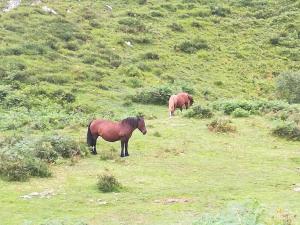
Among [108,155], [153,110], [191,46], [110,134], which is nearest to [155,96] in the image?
[153,110]

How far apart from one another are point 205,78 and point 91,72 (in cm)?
834

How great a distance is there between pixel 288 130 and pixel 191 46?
24.9 m

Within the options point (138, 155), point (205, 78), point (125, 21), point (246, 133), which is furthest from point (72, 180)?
point (125, 21)

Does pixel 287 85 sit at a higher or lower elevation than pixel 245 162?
higher

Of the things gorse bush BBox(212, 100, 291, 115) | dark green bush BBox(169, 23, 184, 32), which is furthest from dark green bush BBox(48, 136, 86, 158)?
dark green bush BBox(169, 23, 184, 32)

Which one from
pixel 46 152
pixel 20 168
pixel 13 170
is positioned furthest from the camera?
pixel 46 152

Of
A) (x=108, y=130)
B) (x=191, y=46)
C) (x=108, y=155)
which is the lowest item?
(x=108, y=155)

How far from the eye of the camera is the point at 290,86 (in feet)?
111

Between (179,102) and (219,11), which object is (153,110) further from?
(219,11)

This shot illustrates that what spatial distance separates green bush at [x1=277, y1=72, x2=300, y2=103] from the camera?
109 feet

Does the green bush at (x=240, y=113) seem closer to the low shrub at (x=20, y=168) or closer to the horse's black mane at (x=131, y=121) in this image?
the horse's black mane at (x=131, y=121)

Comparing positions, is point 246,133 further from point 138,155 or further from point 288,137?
point 138,155

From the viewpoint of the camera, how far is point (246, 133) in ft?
74.1

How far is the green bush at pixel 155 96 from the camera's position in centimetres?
3159
